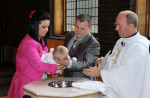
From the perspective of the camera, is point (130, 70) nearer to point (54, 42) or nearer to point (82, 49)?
point (82, 49)

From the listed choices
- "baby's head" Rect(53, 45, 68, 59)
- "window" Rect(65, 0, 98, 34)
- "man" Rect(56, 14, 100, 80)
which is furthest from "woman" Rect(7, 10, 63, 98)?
"window" Rect(65, 0, 98, 34)

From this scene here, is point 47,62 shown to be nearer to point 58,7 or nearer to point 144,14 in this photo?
point 144,14

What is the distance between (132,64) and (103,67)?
18.4 inches

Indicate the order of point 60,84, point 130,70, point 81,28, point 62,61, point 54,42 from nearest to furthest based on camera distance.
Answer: point 130,70 → point 60,84 → point 62,61 → point 81,28 → point 54,42

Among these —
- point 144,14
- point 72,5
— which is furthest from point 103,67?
point 72,5

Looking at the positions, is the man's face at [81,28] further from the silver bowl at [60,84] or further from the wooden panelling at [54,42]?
the wooden panelling at [54,42]

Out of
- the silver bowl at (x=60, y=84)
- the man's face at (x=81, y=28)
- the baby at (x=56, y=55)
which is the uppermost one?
the man's face at (x=81, y=28)

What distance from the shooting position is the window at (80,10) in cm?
698

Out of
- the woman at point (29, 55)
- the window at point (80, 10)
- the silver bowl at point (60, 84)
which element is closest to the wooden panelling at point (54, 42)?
the window at point (80, 10)

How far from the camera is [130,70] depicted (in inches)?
115

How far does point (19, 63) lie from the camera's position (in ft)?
10.9

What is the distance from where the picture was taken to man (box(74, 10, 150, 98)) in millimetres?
2920

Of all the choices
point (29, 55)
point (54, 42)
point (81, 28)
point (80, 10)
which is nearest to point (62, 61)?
point (29, 55)

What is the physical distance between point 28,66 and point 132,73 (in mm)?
1215
